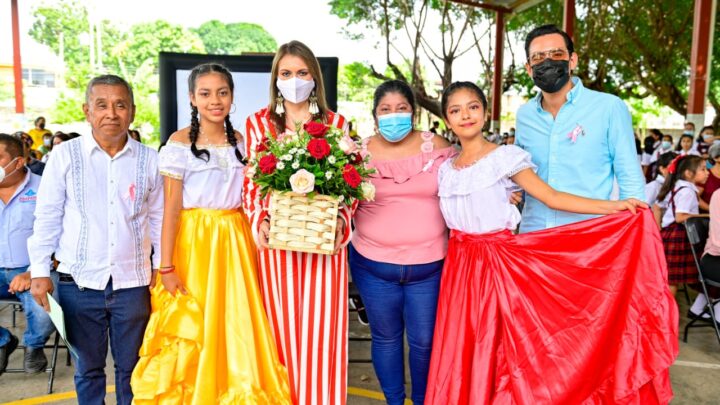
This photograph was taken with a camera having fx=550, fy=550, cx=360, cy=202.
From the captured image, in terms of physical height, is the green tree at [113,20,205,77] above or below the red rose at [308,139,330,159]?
above

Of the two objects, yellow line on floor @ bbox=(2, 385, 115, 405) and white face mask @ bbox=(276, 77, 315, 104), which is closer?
white face mask @ bbox=(276, 77, 315, 104)

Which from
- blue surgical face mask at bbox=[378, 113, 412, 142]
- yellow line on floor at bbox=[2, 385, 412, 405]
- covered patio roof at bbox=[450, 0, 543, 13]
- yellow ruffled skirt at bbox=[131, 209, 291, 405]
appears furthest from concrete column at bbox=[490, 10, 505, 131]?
yellow ruffled skirt at bbox=[131, 209, 291, 405]

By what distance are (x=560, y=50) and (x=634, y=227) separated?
948 mm

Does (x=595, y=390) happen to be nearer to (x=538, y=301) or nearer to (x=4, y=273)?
(x=538, y=301)

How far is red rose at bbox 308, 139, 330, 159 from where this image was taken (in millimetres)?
2387

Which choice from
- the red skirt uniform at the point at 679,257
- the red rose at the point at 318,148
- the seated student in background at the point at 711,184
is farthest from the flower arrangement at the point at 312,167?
the seated student in background at the point at 711,184

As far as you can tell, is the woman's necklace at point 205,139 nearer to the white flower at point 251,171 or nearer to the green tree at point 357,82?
the white flower at point 251,171

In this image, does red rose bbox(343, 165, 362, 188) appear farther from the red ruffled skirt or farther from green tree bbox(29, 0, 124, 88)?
green tree bbox(29, 0, 124, 88)

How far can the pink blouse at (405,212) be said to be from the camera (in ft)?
8.99

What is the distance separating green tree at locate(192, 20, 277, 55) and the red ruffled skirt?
60509mm

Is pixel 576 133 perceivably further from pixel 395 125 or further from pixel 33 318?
pixel 33 318

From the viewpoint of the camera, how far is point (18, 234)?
387 cm

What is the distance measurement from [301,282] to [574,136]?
154cm

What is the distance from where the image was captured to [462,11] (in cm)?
2183
